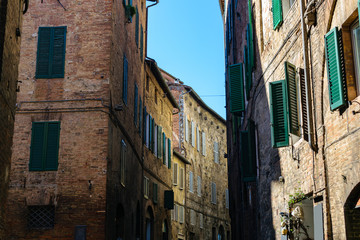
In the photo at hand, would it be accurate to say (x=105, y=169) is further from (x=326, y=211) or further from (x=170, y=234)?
(x=170, y=234)

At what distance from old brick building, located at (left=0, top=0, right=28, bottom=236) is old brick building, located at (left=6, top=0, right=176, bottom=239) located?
4427mm

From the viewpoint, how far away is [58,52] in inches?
550

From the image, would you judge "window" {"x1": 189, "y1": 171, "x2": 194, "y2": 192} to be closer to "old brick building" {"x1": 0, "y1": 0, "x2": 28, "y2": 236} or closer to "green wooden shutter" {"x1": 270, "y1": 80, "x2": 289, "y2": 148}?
"green wooden shutter" {"x1": 270, "y1": 80, "x2": 289, "y2": 148}

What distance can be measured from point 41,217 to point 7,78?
5.68m

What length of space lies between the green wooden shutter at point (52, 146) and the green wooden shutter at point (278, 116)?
613 centimetres

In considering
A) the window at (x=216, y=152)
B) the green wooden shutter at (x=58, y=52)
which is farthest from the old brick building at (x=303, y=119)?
the window at (x=216, y=152)

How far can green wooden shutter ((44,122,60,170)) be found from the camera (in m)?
13.2

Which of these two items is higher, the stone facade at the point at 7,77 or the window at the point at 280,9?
the window at the point at 280,9

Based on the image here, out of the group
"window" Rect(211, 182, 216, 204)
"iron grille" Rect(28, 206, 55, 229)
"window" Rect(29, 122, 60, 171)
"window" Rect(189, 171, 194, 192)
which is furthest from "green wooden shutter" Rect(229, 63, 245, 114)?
"window" Rect(211, 182, 216, 204)

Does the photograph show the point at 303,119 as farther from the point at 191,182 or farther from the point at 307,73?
the point at 191,182

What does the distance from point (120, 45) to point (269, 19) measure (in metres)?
5.51

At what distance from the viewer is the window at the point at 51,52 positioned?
546 inches

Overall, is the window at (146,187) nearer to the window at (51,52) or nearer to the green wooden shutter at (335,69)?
the window at (51,52)

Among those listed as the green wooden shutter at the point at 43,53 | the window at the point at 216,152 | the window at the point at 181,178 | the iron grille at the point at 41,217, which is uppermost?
the window at the point at 216,152
